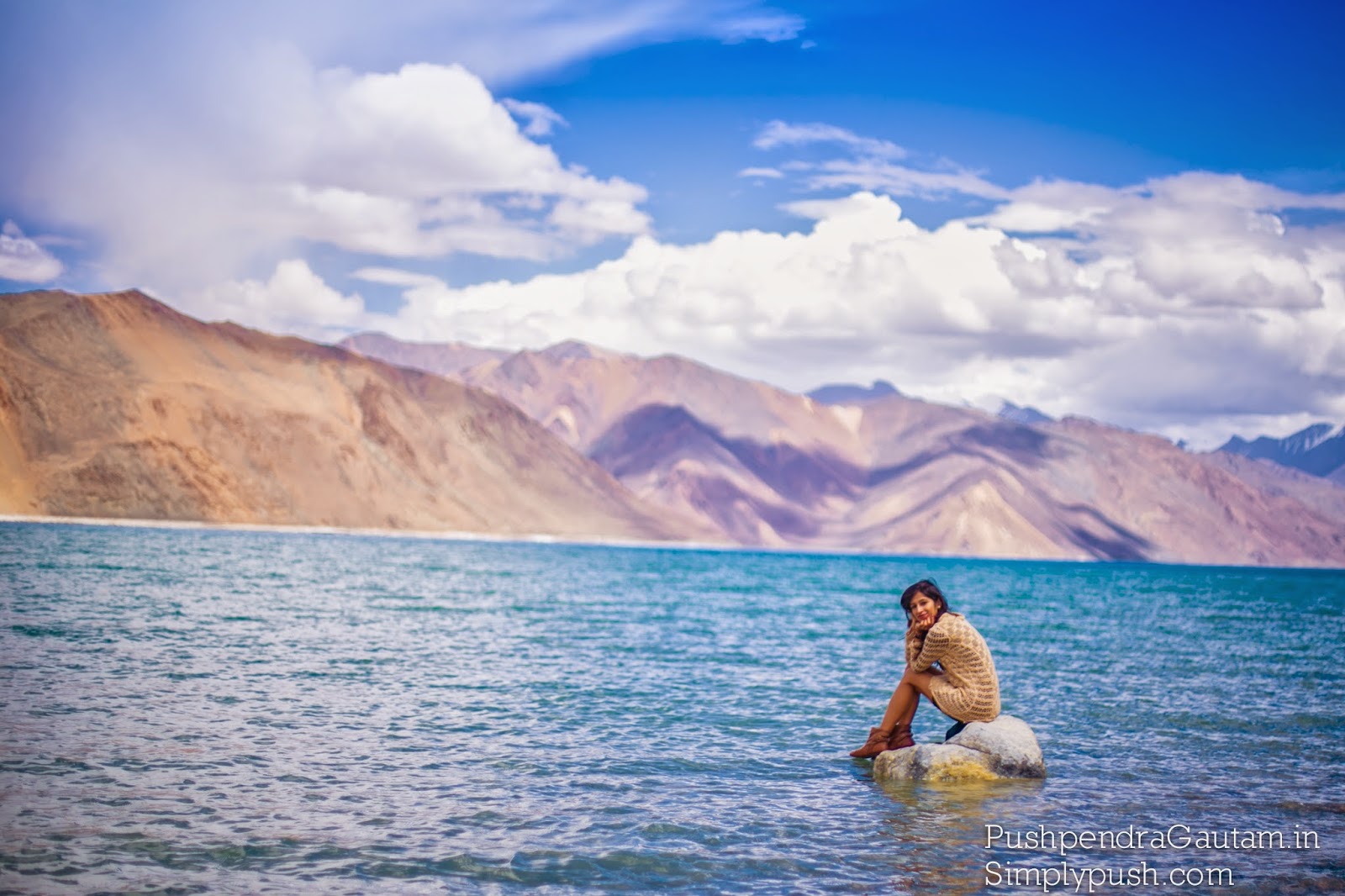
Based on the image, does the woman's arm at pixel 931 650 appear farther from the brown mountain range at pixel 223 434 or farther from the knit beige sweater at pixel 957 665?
the brown mountain range at pixel 223 434

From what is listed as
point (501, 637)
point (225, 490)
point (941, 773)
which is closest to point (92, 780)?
point (941, 773)

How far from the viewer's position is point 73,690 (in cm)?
1672

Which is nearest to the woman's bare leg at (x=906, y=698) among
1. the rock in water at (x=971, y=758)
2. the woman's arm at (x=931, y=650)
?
the woman's arm at (x=931, y=650)

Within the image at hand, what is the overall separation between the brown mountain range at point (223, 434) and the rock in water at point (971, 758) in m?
116

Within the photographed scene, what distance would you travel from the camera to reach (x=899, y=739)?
14.6 metres

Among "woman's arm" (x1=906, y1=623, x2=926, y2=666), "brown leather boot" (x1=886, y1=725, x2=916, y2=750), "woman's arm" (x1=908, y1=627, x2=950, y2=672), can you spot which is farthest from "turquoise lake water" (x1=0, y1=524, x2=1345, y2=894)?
"woman's arm" (x1=906, y1=623, x2=926, y2=666)

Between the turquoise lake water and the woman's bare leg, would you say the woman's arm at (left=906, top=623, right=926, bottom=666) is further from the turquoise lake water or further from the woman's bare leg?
the turquoise lake water

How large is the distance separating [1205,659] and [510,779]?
25.4m

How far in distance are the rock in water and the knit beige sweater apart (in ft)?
0.84

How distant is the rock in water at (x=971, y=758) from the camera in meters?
13.8

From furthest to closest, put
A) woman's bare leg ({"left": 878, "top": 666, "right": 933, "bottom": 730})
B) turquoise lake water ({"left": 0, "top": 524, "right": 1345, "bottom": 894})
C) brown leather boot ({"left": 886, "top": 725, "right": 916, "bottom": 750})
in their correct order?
brown leather boot ({"left": 886, "top": 725, "right": 916, "bottom": 750})
woman's bare leg ({"left": 878, "top": 666, "right": 933, "bottom": 730})
turquoise lake water ({"left": 0, "top": 524, "right": 1345, "bottom": 894})

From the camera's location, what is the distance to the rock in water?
45.4 feet

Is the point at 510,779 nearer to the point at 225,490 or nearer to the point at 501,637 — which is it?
the point at 501,637

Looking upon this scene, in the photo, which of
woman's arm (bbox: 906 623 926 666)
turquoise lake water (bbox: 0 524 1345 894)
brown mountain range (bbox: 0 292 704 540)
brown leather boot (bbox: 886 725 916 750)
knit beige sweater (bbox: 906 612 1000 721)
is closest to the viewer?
turquoise lake water (bbox: 0 524 1345 894)
